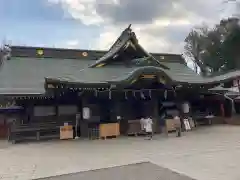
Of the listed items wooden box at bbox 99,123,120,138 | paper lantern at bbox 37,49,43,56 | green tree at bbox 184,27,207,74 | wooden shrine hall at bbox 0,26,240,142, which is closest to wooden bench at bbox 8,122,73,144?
wooden shrine hall at bbox 0,26,240,142

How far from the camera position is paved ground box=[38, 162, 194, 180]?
6457 millimetres

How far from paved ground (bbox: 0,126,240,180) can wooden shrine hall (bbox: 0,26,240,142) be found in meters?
2.01

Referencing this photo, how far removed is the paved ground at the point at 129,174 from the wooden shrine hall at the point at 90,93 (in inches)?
249

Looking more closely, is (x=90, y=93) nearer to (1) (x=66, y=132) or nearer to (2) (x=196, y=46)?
(1) (x=66, y=132)

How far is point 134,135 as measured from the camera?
46.9ft

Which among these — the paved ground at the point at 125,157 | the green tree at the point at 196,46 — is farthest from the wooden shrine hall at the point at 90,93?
the green tree at the point at 196,46

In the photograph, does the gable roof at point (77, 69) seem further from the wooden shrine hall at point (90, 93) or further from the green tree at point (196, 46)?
the green tree at point (196, 46)

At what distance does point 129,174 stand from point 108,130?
7094mm

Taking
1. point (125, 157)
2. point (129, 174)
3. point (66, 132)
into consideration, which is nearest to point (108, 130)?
point (66, 132)

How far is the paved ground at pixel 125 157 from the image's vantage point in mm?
7199

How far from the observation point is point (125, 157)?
9008 millimetres

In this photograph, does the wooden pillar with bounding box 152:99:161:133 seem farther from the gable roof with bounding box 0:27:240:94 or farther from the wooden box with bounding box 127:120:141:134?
the gable roof with bounding box 0:27:240:94

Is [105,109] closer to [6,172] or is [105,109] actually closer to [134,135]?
[134,135]

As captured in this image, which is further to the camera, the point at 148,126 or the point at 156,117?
the point at 156,117
